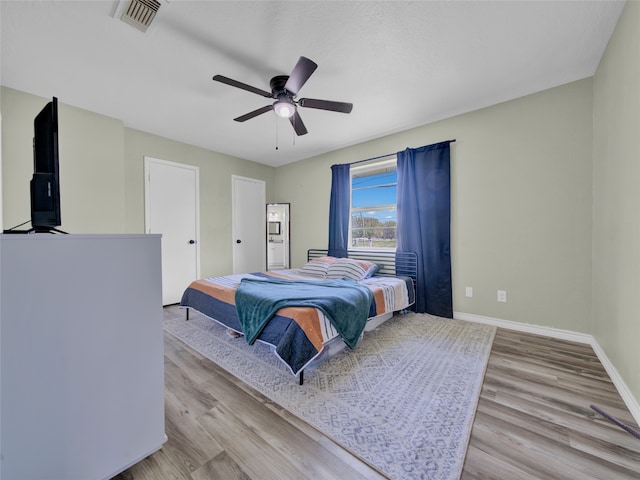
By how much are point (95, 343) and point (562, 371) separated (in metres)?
3.02

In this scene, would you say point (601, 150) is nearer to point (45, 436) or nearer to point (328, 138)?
point (328, 138)

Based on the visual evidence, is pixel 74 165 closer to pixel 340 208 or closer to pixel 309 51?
pixel 309 51

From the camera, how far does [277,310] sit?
6.55 ft

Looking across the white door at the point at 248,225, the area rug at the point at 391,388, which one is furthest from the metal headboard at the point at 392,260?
the white door at the point at 248,225

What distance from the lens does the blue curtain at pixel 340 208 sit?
4234mm

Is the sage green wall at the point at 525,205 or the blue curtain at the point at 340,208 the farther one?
the blue curtain at the point at 340,208

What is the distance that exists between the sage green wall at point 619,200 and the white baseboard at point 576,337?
0.06m

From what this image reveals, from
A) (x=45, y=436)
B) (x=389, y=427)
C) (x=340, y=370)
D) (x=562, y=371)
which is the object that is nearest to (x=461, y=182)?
(x=562, y=371)

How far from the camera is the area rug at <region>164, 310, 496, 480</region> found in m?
1.29

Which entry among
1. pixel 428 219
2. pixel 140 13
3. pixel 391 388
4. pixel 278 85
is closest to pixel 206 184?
pixel 278 85

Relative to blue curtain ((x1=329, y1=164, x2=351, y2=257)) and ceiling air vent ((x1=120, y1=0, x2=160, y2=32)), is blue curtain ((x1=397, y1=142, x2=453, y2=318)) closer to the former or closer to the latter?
blue curtain ((x1=329, y1=164, x2=351, y2=257))

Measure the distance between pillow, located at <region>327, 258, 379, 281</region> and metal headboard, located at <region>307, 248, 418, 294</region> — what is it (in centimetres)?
29

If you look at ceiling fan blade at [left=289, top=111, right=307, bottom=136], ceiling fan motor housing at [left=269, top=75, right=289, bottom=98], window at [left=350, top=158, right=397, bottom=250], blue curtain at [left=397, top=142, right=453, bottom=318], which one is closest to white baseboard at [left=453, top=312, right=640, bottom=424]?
blue curtain at [left=397, top=142, right=453, bottom=318]

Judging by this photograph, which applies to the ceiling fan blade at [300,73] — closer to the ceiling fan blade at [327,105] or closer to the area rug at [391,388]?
the ceiling fan blade at [327,105]
